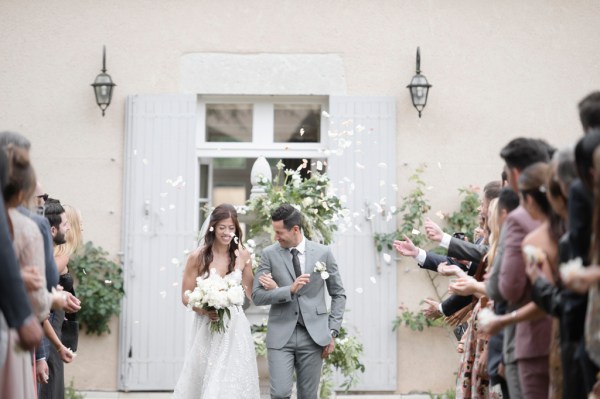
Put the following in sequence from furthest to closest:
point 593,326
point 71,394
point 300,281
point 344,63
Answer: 1. point 344,63
2. point 71,394
3. point 300,281
4. point 593,326

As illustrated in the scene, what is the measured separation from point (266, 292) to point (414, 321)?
2663 millimetres

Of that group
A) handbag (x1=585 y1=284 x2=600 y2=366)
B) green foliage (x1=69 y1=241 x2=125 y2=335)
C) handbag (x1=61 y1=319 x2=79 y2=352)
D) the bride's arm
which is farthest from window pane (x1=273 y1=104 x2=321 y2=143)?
handbag (x1=585 y1=284 x2=600 y2=366)

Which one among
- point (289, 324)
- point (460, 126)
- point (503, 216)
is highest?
point (460, 126)

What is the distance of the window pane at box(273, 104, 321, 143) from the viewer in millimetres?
9883

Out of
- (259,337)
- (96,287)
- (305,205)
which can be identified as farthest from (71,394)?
(305,205)

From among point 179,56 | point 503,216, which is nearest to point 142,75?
point 179,56

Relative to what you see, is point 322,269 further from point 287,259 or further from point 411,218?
point 411,218

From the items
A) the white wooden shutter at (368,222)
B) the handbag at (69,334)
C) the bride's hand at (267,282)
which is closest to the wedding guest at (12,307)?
the handbag at (69,334)

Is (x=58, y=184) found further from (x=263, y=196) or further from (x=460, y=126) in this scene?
(x=460, y=126)

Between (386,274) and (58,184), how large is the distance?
3.24 metres

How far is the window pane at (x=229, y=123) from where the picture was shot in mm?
9906

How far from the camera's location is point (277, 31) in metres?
9.70

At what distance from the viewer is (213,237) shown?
745 centimetres

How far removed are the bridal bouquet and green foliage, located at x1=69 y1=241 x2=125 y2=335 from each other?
237cm
